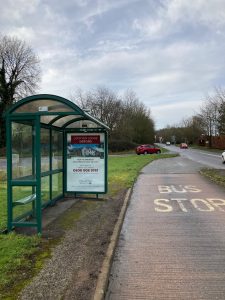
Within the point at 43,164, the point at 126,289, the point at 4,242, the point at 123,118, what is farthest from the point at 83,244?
the point at 123,118

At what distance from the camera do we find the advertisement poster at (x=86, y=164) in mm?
11766

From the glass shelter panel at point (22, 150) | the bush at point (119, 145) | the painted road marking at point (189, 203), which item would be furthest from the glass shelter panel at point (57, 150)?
the bush at point (119, 145)

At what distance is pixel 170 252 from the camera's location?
6.41 metres

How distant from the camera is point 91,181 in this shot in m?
11.8

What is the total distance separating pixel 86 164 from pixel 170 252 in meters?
5.71

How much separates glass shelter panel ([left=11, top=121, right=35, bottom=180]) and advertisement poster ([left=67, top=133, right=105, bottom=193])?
3.08 metres

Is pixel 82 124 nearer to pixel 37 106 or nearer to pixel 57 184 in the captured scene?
pixel 57 184

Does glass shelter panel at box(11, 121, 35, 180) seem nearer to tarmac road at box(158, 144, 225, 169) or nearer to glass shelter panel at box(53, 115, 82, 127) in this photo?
glass shelter panel at box(53, 115, 82, 127)

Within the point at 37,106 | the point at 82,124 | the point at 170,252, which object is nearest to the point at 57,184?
the point at 82,124

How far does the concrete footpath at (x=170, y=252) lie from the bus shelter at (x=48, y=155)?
163cm

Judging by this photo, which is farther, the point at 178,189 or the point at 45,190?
the point at 178,189

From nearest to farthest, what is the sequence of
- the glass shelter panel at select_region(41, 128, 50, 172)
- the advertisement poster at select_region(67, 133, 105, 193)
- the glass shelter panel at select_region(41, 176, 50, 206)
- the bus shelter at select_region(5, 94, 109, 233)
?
the bus shelter at select_region(5, 94, 109, 233)
the glass shelter panel at select_region(41, 128, 50, 172)
the glass shelter panel at select_region(41, 176, 50, 206)
the advertisement poster at select_region(67, 133, 105, 193)

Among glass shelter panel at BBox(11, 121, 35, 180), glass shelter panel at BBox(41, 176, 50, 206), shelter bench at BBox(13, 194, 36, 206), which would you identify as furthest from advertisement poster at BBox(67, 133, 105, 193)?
shelter bench at BBox(13, 194, 36, 206)

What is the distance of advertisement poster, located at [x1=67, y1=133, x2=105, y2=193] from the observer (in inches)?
463
